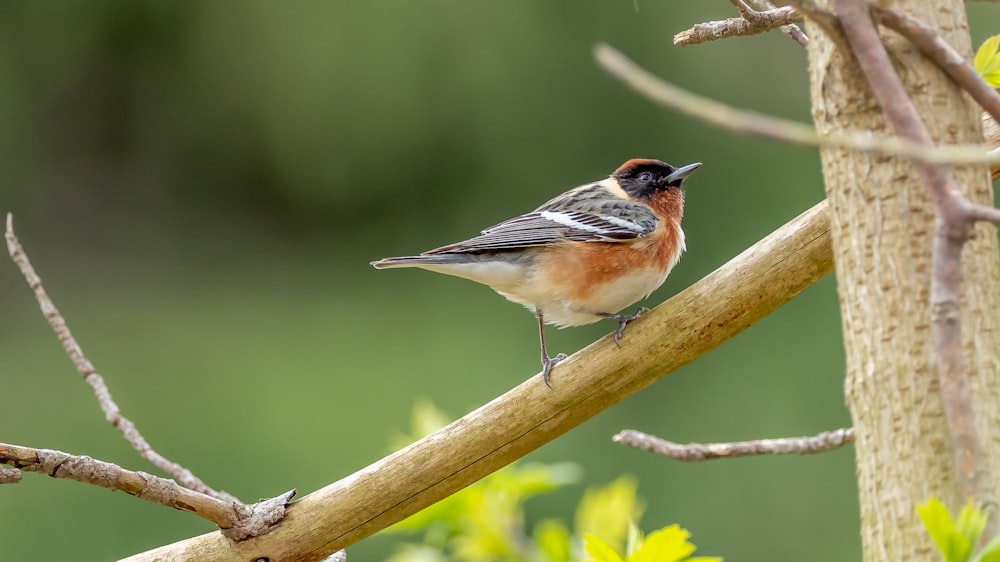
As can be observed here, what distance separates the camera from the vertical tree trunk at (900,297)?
3.36ft

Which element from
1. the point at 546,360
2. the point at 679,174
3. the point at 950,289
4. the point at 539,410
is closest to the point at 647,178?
the point at 679,174

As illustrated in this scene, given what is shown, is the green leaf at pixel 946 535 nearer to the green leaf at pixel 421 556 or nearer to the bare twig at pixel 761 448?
the bare twig at pixel 761 448

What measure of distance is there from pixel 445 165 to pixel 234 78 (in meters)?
1.12

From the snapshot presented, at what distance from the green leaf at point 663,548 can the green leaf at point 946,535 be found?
40 centimetres

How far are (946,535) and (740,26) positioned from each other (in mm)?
1157

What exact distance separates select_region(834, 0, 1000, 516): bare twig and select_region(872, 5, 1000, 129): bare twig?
8 cm

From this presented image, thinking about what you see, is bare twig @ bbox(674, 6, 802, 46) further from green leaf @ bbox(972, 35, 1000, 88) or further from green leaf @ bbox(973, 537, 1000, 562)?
green leaf @ bbox(973, 537, 1000, 562)

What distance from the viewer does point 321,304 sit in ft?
16.8

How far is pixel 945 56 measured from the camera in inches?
41.8

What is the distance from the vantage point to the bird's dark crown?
302 centimetres

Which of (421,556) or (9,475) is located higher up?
(9,475)

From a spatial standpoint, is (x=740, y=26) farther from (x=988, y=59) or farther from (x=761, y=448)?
(x=761, y=448)

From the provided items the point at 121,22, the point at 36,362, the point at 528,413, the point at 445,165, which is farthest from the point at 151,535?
A: the point at 528,413

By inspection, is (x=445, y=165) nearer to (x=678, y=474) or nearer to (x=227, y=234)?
(x=227, y=234)
